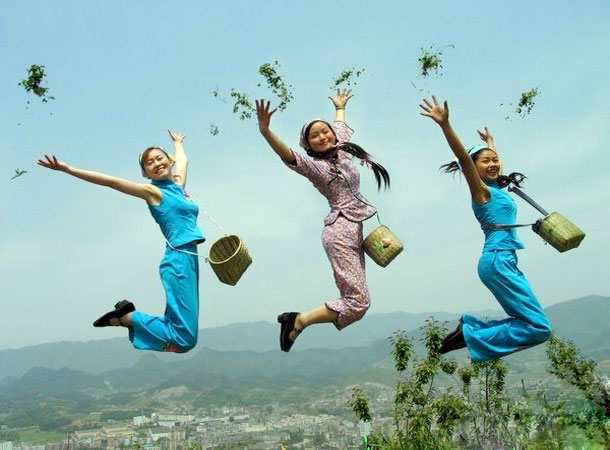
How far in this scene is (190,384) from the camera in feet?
378

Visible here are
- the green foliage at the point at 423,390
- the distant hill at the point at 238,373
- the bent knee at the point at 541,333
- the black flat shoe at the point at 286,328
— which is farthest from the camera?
the distant hill at the point at 238,373

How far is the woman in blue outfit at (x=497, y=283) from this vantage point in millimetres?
4508

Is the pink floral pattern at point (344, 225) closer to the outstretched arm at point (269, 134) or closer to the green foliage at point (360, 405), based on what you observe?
the outstretched arm at point (269, 134)

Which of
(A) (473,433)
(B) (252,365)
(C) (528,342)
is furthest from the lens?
(B) (252,365)

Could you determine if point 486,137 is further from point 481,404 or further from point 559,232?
point 481,404

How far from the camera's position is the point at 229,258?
4590 millimetres

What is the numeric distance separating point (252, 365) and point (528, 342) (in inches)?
6833

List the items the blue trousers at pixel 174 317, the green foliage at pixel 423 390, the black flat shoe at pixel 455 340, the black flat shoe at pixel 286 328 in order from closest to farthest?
the blue trousers at pixel 174 317 → the black flat shoe at pixel 455 340 → the black flat shoe at pixel 286 328 → the green foliage at pixel 423 390

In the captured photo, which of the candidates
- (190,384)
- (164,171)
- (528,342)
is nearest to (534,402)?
(528,342)

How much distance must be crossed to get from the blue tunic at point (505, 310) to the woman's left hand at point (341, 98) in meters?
1.79

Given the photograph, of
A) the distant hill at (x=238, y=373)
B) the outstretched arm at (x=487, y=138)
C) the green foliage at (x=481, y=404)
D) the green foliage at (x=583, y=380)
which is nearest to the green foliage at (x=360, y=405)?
the green foliage at (x=481, y=404)

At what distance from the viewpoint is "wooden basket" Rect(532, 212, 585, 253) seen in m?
4.78

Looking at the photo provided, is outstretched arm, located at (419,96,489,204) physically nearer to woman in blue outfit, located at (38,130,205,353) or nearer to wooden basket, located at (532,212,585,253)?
wooden basket, located at (532,212,585,253)

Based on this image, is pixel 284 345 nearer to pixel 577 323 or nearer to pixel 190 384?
pixel 190 384
